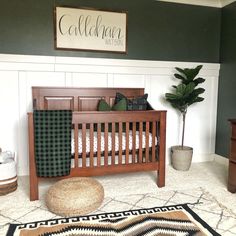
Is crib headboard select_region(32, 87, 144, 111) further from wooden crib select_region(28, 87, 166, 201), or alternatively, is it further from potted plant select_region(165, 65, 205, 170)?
potted plant select_region(165, 65, 205, 170)

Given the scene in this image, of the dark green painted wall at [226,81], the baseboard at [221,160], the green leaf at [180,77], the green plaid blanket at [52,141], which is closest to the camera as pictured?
the green plaid blanket at [52,141]

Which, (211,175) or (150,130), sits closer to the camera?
(150,130)

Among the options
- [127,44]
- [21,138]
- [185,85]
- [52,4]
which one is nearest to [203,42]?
[185,85]

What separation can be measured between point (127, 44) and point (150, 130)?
3.82 ft

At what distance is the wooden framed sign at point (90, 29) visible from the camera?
2897 millimetres

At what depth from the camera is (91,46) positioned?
302cm

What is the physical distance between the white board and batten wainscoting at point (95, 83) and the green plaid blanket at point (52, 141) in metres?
0.86

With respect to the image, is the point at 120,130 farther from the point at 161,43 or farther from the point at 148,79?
the point at 161,43

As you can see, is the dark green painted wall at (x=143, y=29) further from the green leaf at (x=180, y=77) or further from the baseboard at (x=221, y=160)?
the baseboard at (x=221, y=160)

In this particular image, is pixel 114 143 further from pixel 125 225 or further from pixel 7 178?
pixel 7 178

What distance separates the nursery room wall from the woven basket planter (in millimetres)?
563

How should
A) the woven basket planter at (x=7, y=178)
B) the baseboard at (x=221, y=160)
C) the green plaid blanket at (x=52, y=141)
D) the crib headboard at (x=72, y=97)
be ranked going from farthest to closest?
the baseboard at (x=221, y=160)
the crib headboard at (x=72, y=97)
the woven basket planter at (x=7, y=178)
the green plaid blanket at (x=52, y=141)

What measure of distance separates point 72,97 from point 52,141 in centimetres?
92

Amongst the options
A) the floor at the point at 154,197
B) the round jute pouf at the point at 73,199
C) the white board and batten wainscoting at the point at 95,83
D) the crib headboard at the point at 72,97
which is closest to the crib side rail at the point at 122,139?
the floor at the point at 154,197
